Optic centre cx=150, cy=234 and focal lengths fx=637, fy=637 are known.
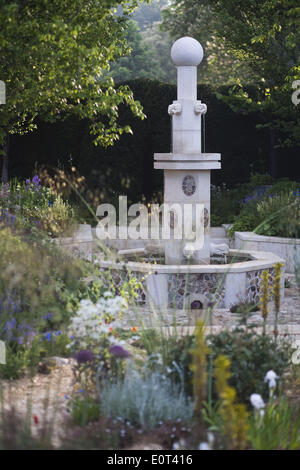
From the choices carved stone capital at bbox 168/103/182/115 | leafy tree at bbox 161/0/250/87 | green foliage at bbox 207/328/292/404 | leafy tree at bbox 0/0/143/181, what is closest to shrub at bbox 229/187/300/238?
carved stone capital at bbox 168/103/182/115

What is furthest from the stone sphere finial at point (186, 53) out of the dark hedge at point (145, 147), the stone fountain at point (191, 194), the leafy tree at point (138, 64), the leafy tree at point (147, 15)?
the leafy tree at point (147, 15)

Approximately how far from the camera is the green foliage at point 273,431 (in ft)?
9.81

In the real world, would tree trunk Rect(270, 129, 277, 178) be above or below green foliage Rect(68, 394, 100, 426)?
above

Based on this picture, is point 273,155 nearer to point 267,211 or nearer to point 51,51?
point 267,211

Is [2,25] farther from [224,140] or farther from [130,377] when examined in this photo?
[224,140]

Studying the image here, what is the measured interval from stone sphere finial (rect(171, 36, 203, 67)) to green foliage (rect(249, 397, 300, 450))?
5.25 metres

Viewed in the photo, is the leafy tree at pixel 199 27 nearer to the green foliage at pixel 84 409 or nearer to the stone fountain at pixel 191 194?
the stone fountain at pixel 191 194

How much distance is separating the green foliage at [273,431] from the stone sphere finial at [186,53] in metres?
5.25

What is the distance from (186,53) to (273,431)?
5491 mm

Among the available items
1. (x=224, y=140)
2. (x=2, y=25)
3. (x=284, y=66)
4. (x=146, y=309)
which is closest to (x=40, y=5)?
(x=2, y=25)

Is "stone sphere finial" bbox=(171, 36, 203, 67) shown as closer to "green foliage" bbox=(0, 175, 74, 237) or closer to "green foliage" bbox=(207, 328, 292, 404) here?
"green foliage" bbox=(0, 175, 74, 237)

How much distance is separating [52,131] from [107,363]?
34.7ft

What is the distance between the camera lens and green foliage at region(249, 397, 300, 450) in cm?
299
